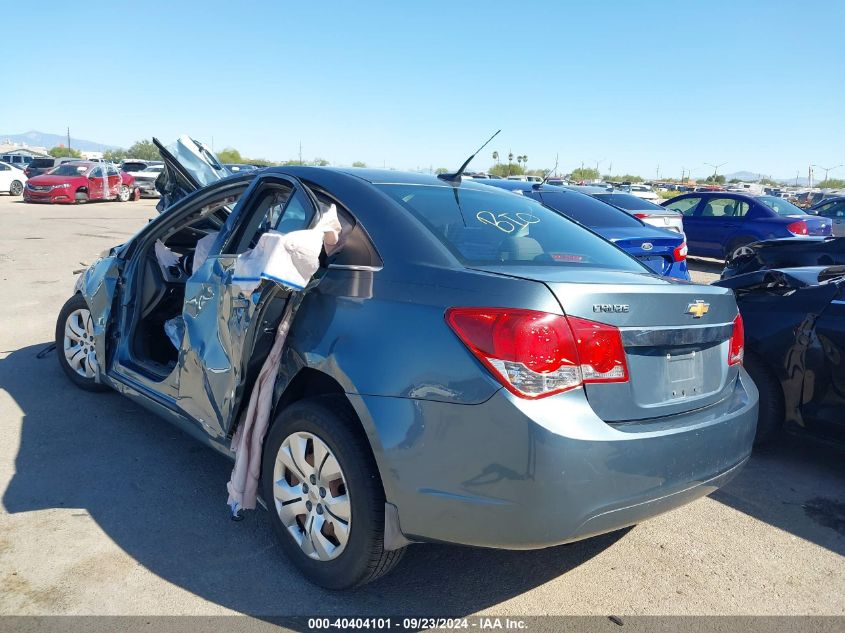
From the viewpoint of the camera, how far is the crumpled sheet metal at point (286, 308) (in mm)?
2855

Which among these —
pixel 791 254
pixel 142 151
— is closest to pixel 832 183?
pixel 142 151

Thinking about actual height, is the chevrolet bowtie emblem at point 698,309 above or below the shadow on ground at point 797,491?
above

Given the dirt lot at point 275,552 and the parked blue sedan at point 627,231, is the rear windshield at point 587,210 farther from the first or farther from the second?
the dirt lot at point 275,552

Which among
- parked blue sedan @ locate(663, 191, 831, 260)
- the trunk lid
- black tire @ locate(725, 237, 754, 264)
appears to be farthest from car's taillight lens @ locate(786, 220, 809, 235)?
the trunk lid

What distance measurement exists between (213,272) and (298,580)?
1528 mm

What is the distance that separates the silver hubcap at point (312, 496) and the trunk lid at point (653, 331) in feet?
3.39

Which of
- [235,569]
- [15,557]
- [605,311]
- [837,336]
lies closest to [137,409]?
[15,557]

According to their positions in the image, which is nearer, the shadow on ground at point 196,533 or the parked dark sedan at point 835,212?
the shadow on ground at point 196,533

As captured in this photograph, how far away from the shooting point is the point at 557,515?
242 cm

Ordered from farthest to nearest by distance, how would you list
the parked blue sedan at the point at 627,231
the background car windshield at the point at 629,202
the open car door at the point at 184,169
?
1. the background car windshield at the point at 629,202
2. the parked blue sedan at the point at 627,231
3. the open car door at the point at 184,169

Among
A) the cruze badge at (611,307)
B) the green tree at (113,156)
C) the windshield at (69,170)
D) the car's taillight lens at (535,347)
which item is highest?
the green tree at (113,156)

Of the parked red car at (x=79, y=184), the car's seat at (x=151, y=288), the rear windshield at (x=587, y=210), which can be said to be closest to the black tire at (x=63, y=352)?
the car's seat at (x=151, y=288)

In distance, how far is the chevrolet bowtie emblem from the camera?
284 cm

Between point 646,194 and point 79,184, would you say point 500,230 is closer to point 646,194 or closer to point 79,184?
point 79,184
